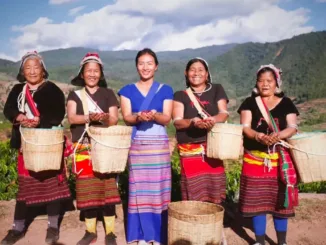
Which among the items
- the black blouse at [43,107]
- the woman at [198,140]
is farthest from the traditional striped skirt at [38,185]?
the woman at [198,140]

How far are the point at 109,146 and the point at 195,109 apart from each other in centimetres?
92

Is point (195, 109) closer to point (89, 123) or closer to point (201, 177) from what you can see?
point (201, 177)

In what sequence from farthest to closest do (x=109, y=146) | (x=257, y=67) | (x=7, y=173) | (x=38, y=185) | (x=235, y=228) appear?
(x=257, y=67), (x=7, y=173), (x=235, y=228), (x=38, y=185), (x=109, y=146)

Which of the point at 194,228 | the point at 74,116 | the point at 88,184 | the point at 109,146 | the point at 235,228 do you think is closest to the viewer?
the point at 194,228

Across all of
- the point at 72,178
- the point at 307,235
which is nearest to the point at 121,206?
the point at 72,178

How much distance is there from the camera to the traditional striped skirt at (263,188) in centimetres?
316

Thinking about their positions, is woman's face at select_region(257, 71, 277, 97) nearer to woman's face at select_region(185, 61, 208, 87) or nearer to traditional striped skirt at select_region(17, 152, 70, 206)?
woman's face at select_region(185, 61, 208, 87)

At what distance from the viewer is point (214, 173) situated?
10.7ft

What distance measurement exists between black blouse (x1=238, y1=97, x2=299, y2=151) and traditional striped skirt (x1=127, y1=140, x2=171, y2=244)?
2.68 feet

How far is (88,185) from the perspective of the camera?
3234 millimetres

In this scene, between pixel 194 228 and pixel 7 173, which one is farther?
pixel 7 173

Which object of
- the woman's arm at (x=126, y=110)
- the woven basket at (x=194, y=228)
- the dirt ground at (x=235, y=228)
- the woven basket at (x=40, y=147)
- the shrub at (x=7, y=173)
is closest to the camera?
the woven basket at (x=194, y=228)

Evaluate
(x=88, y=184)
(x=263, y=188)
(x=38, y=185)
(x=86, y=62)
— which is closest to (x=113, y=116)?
(x=86, y=62)

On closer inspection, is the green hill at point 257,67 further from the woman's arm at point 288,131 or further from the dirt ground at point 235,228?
the woman's arm at point 288,131
